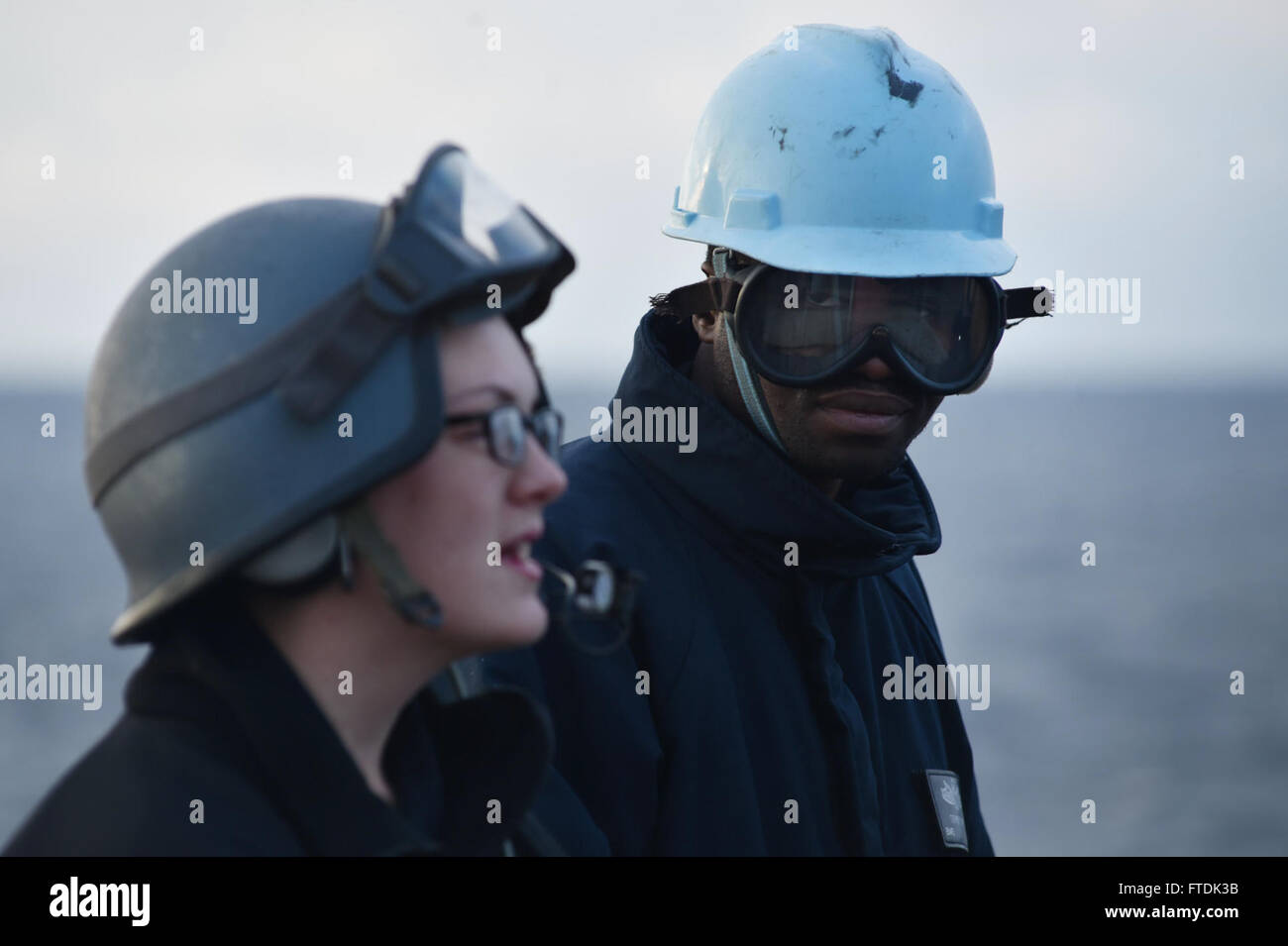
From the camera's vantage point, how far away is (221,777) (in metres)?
2.27

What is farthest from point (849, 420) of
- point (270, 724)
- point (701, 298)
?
point (270, 724)

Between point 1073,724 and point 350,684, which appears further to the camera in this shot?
point 1073,724

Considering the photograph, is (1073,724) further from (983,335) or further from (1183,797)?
(983,335)

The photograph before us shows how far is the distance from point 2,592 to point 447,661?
107 feet

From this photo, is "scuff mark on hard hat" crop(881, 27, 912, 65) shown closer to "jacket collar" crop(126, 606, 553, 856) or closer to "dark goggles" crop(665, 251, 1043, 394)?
"dark goggles" crop(665, 251, 1043, 394)

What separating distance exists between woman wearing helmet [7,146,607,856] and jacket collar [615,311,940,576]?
1.31 metres

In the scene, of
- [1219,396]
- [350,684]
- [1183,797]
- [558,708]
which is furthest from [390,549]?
[1219,396]

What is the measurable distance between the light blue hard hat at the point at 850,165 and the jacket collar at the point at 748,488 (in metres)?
0.36

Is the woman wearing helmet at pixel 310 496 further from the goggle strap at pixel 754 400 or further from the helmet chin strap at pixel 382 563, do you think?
the goggle strap at pixel 754 400

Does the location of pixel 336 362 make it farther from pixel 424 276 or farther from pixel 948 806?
pixel 948 806

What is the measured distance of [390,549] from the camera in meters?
2.40

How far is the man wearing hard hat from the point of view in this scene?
3547 millimetres

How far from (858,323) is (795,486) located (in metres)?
0.41

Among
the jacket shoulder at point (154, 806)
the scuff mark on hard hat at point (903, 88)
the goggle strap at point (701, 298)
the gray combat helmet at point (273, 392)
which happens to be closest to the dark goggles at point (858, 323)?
the goggle strap at point (701, 298)
